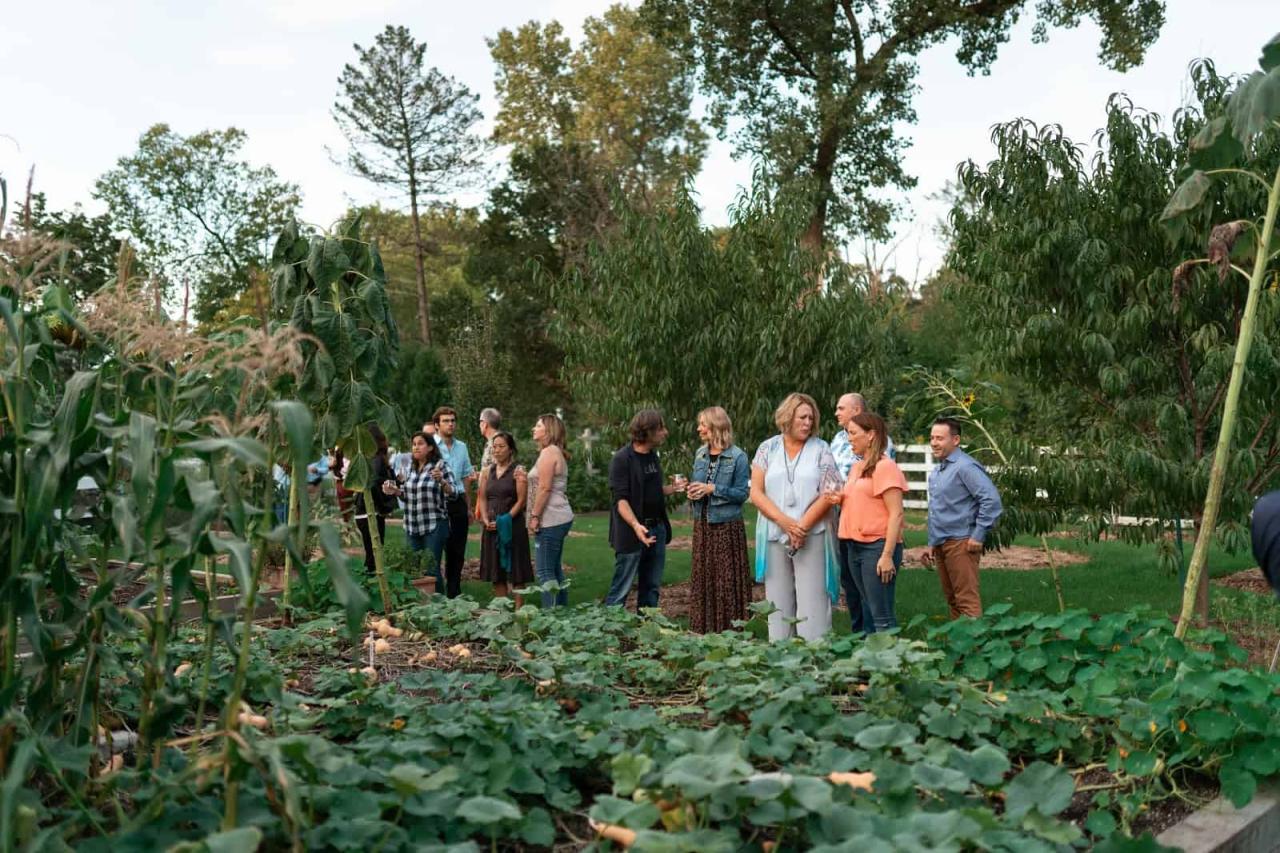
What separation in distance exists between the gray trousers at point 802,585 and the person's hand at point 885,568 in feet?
Answer: 1.17

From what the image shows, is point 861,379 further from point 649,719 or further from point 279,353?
point 279,353

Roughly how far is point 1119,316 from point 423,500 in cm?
580

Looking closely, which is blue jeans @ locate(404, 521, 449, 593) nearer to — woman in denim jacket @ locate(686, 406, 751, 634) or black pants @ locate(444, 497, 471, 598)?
black pants @ locate(444, 497, 471, 598)

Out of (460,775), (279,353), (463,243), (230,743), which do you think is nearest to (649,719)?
(460,775)

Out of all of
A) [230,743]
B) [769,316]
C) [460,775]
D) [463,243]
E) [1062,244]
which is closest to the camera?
[230,743]

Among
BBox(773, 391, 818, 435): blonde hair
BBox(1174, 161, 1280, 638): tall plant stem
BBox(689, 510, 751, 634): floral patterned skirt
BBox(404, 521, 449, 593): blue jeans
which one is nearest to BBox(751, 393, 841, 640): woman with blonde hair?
BBox(773, 391, 818, 435): blonde hair

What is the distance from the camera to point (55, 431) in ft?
9.57

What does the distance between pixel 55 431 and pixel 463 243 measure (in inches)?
1800

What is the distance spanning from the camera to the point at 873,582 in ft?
24.3

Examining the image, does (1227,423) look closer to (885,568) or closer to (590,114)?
(885,568)

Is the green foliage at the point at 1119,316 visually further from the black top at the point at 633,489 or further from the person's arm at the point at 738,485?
the black top at the point at 633,489

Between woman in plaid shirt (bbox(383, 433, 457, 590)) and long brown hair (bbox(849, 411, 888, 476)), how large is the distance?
4142mm

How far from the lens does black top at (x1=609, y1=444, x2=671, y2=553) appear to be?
851 cm

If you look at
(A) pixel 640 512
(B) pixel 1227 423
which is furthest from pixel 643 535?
(B) pixel 1227 423
